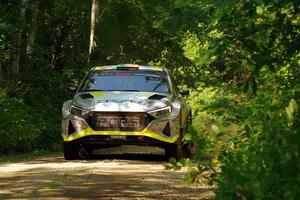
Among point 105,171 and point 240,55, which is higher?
point 240,55

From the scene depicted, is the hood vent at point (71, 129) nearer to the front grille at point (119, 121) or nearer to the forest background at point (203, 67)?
the front grille at point (119, 121)

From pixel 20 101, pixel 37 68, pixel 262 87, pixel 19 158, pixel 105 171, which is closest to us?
pixel 262 87

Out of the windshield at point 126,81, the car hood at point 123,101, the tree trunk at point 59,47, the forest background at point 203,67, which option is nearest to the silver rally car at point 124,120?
the car hood at point 123,101

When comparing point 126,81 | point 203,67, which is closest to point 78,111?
point 126,81

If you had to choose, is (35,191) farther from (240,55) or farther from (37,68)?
(37,68)

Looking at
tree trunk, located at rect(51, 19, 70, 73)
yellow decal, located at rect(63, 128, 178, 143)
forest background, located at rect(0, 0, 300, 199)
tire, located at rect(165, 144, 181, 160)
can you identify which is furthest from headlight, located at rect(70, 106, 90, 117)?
tree trunk, located at rect(51, 19, 70, 73)

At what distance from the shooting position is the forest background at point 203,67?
4746 mm

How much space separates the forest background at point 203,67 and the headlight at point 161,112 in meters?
0.92

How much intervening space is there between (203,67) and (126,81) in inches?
199

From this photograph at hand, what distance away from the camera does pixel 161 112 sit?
39.7ft

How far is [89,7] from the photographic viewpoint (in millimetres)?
28906

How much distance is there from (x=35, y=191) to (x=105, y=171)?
2169 mm

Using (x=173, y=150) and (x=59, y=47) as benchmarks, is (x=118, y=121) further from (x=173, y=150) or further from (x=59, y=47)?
(x=59, y=47)

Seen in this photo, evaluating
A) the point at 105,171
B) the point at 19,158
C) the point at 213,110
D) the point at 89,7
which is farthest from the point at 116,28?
the point at 213,110
